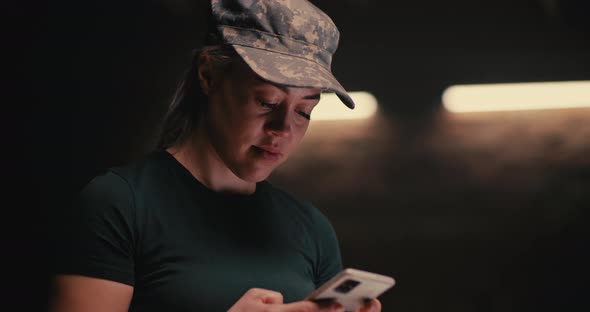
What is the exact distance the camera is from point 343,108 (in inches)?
123

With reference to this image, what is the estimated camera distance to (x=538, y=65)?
2.96 metres

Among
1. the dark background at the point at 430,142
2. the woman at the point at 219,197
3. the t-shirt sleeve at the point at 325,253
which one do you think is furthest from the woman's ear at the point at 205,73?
the dark background at the point at 430,142

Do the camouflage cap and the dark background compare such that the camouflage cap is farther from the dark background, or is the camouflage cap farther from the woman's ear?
the dark background

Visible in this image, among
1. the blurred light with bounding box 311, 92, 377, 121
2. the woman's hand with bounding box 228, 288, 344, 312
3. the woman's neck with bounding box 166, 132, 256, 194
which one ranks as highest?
the blurred light with bounding box 311, 92, 377, 121

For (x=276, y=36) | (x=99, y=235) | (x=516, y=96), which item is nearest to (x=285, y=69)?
(x=276, y=36)

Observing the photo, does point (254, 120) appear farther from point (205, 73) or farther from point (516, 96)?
point (516, 96)

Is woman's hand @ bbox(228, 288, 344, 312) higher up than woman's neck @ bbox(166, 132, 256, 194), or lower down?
lower down

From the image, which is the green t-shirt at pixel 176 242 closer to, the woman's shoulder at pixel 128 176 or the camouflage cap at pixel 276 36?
the woman's shoulder at pixel 128 176

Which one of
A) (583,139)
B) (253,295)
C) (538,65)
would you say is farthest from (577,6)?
(253,295)

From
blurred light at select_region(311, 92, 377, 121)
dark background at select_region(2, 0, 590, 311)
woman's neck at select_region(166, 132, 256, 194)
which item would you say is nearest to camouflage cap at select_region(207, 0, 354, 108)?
woman's neck at select_region(166, 132, 256, 194)

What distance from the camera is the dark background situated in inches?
116

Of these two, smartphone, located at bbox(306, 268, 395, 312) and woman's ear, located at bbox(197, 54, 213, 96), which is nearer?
smartphone, located at bbox(306, 268, 395, 312)

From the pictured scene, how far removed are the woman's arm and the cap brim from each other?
31cm

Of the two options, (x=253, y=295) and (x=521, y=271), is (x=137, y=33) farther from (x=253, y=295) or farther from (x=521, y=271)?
(x=253, y=295)
